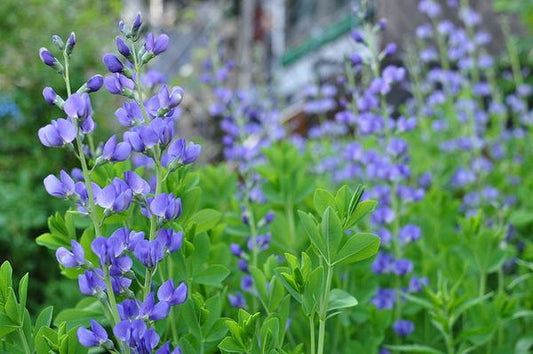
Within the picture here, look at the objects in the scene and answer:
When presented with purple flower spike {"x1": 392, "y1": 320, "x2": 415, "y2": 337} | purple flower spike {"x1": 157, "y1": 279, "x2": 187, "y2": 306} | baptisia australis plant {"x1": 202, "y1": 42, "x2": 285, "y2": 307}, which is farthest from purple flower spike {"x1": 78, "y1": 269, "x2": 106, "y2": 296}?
purple flower spike {"x1": 392, "y1": 320, "x2": 415, "y2": 337}

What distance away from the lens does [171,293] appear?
1.14m

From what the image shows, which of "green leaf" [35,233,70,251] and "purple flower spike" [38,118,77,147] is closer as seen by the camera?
"purple flower spike" [38,118,77,147]

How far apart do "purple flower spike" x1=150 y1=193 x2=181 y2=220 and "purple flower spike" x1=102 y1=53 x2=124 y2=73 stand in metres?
0.24

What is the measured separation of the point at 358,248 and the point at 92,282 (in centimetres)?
47

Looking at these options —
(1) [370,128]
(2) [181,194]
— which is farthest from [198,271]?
(1) [370,128]

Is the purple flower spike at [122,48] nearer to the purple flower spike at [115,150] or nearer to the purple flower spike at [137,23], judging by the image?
the purple flower spike at [137,23]

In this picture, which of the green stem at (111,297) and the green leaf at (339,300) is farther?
the green leaf at (339,300)

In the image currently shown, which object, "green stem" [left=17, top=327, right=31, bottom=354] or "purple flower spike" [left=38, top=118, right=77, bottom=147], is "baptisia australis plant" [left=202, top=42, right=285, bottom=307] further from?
"purple flower spike" [left=38, top=118, right=77, bottom=147]

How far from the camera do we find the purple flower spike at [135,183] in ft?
3.79

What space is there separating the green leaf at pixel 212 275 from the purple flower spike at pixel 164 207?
0.31m

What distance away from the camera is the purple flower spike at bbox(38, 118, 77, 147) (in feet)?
3.72

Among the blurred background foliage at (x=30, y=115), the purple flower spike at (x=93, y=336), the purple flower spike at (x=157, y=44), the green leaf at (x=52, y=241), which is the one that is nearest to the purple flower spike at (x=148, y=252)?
the purple flower spike at (x=93, y=336)

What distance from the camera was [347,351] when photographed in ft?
5.40

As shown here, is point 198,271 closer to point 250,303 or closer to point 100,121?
point 250,303
